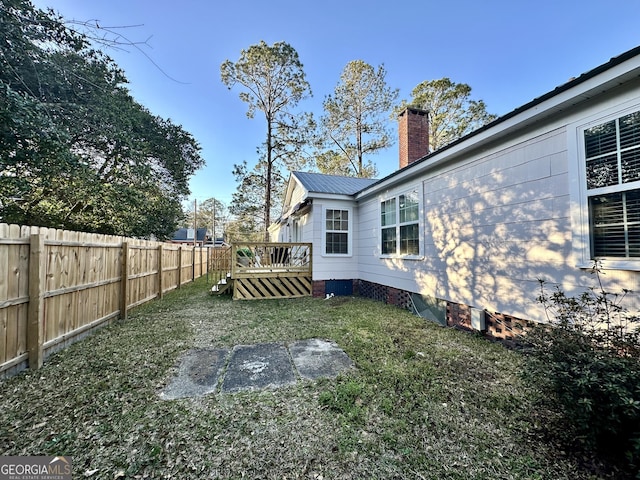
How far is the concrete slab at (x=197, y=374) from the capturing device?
2.84m

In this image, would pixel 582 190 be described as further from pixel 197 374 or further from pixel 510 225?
pixel 197 374

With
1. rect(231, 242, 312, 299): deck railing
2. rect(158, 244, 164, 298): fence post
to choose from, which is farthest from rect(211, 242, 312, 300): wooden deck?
rect(158, 244, 164, 298): fence post

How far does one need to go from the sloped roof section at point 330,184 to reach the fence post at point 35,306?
20.0ft

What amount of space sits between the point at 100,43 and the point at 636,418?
5.58 meters

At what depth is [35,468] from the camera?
6.10ft

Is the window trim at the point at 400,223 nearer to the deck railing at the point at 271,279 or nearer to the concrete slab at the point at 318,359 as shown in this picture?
the deck railing at the point at 271,279

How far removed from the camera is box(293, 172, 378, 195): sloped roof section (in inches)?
349

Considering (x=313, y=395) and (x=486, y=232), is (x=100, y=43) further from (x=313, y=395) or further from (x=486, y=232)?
(x=486, y=232)

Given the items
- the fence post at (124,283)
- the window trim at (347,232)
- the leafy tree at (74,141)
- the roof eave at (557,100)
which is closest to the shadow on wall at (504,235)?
the roof eave at (557,100)

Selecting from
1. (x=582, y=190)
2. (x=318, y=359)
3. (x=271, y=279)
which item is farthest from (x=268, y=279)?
(x=582, y=190)

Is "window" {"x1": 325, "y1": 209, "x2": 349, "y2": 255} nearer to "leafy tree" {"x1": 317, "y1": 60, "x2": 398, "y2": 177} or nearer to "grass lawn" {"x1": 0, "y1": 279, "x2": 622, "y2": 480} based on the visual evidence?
"grass lawn" {"x1": 0, "y1": 279, "x2": 622, "y2": 480}

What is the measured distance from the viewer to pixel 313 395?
2.75 m

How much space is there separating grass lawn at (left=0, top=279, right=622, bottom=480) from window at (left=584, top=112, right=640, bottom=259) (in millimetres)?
1775

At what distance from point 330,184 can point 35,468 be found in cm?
904
